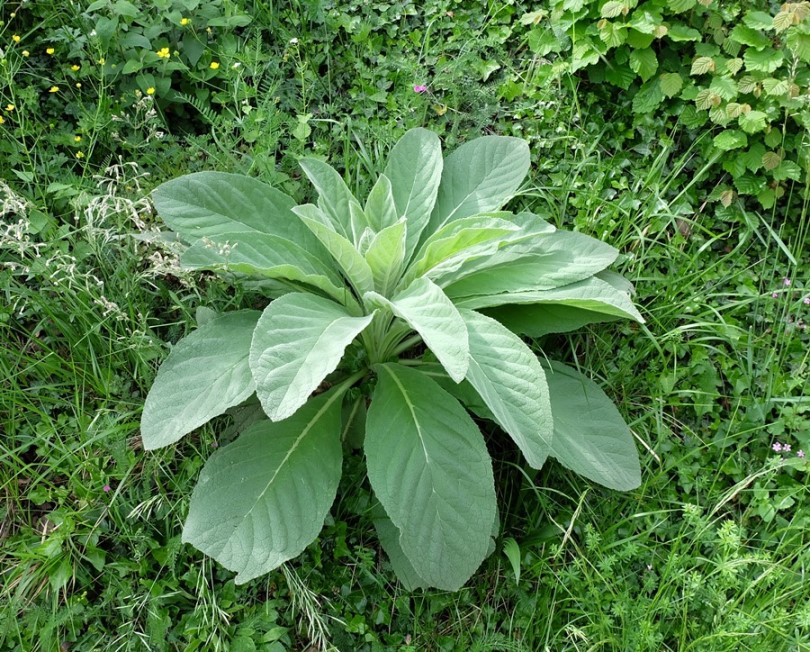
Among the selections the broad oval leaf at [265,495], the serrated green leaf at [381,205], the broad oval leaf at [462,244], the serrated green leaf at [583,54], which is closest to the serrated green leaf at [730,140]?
the serrated green leaf at [583,54]

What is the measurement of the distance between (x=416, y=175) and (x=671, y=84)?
1.19 meters

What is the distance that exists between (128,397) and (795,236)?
254 cm

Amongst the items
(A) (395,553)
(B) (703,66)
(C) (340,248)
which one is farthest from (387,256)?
(B) (703,66)

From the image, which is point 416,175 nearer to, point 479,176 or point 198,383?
point 479,176

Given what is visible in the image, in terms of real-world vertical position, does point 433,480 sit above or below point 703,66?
below

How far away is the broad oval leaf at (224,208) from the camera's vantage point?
2219 mm

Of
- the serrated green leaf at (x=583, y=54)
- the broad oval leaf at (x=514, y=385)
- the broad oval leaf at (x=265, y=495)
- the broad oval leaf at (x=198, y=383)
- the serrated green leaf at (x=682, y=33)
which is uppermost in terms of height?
the serrated green leaf at (x=682, y=33)

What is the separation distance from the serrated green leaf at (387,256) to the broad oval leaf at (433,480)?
0.36 meters

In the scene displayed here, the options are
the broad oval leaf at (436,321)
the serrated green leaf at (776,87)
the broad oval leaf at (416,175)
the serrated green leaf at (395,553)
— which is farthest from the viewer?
the serrated green leaf at (776,87)

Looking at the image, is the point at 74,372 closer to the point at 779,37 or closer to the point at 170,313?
the point at 170,313

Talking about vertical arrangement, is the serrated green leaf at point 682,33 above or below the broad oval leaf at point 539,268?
above

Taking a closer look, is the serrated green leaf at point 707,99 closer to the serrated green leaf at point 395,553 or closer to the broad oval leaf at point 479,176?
the broad oval leaf at point 479,176

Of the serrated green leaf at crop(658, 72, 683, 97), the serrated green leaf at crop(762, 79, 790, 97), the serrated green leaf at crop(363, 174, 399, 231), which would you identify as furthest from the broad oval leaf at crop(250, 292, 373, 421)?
the serrated green leaf at crop(762, 79, 790, 97)

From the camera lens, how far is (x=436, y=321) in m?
1.81
